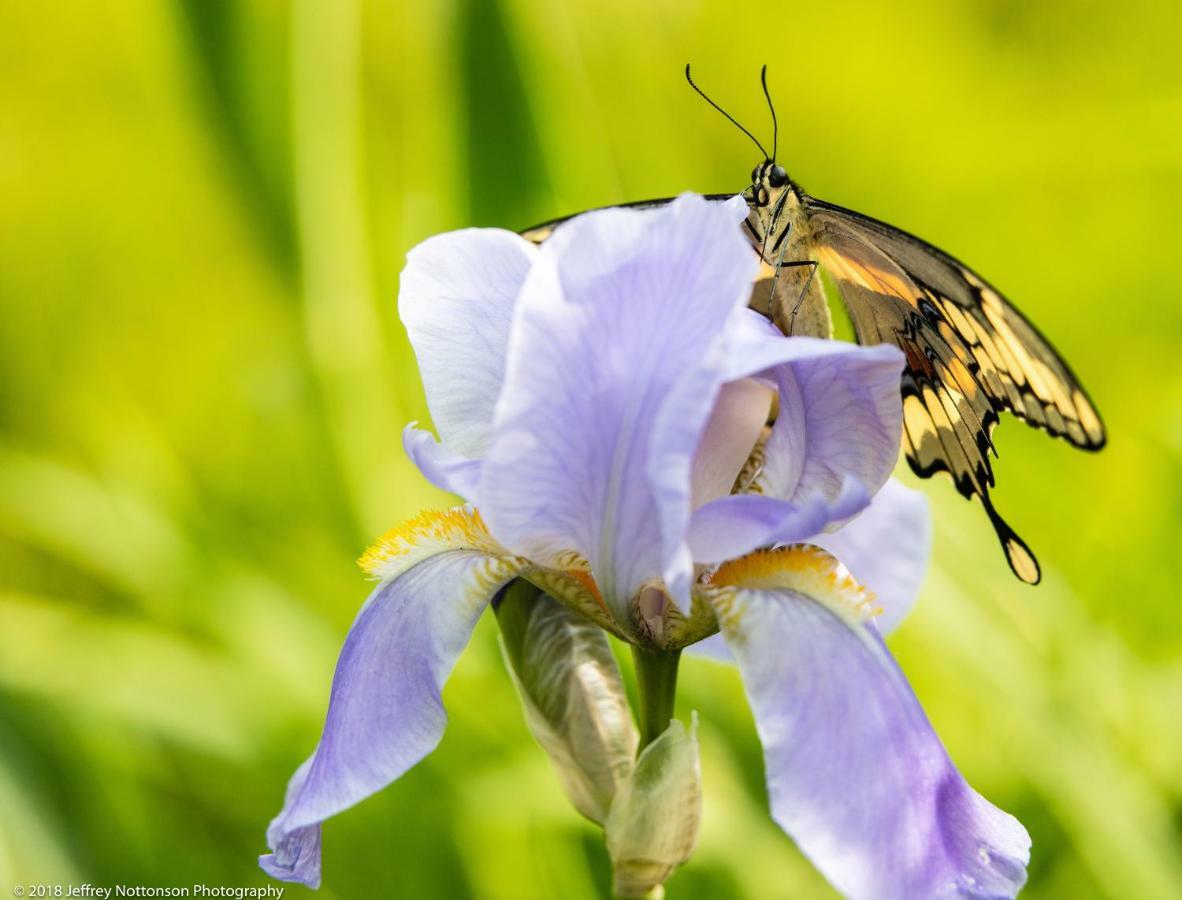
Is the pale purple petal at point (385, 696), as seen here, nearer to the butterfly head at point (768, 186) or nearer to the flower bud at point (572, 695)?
the flower bud at point (572, 695)

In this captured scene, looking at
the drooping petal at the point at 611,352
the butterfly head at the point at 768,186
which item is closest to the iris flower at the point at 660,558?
the drooping petal at the point at 611,352

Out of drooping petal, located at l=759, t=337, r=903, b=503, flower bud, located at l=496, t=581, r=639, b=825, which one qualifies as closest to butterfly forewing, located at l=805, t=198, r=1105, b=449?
drooping petal, located at l=759, t=337, r=903, b=503

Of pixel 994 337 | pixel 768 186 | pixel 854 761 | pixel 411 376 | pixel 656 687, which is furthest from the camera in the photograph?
pixel 411 376

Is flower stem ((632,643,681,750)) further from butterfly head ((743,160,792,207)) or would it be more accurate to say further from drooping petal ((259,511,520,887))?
butterfly head ((743,160,792,207))

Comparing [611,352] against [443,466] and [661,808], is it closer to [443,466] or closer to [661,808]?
[443,466]

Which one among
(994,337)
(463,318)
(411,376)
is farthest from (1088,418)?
(411,376)

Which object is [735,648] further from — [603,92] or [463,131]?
[603,92]

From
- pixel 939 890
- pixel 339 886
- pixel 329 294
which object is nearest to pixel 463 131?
pixel 329 294
